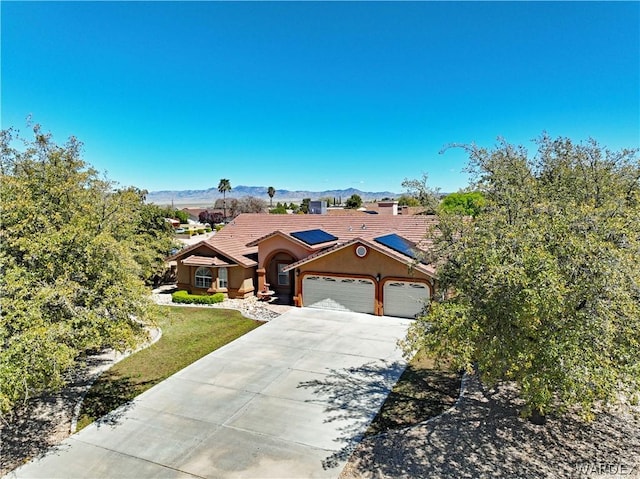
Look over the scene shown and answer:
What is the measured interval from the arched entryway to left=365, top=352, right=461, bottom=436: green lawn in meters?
11.7

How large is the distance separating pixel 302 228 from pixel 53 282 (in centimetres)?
1949

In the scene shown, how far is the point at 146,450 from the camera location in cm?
923

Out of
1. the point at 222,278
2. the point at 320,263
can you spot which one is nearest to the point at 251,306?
the point at 222,278

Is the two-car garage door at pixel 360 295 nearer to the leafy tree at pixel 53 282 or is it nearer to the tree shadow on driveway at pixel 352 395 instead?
the tree shadow on driveway at pixel 352 395

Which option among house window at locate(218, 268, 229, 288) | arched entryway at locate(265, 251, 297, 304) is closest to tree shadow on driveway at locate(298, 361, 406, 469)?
arched entryway at locate(265, 251, 297, 304)

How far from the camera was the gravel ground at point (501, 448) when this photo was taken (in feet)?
27.3

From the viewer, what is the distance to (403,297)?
2016 cm

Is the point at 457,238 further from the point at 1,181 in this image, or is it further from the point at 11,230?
the point at 1,181

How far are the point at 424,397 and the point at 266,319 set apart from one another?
33.9ft

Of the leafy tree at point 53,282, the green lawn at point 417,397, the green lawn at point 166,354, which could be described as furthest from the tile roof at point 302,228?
the leafy tree at point 53,282

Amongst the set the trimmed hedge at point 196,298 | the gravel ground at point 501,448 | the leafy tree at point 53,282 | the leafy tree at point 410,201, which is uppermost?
the leafy tree at point 410,201

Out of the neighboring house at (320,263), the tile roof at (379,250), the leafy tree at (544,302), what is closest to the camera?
the leafy tree at (544,302)

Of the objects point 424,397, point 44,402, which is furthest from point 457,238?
point 44,402

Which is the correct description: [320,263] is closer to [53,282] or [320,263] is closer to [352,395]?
[352,395]
